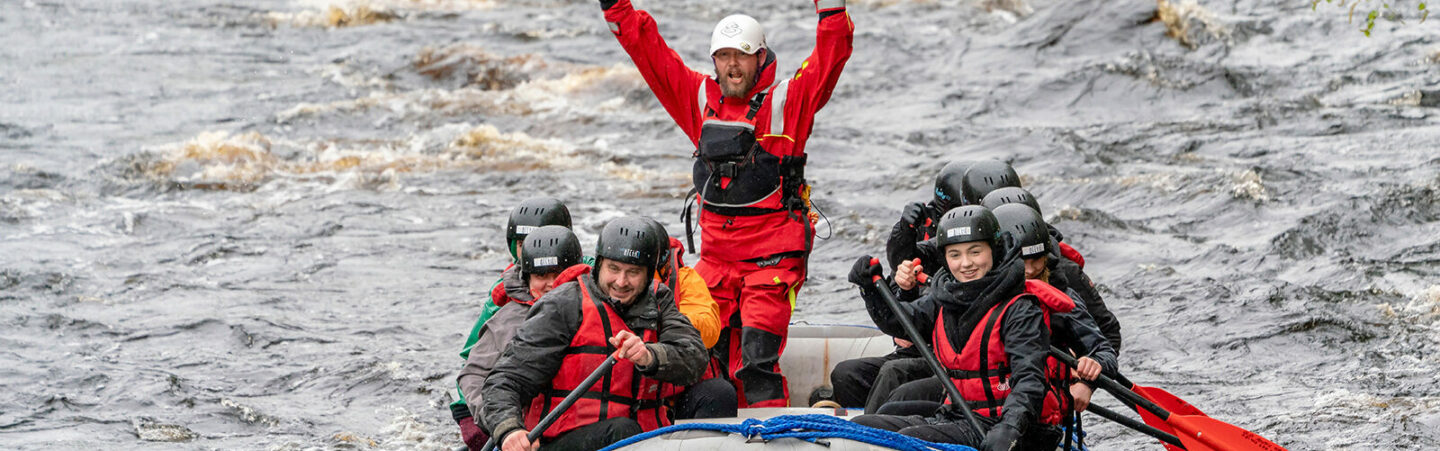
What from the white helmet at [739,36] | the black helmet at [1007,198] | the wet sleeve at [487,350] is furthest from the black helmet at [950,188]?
the wet sleeve at [487,350]

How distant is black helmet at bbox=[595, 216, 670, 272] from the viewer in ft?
16.9

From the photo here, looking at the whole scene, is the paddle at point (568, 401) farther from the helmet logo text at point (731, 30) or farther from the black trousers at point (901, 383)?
the helmet logo text at point (731, 30)

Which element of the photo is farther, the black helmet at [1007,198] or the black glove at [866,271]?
the black helmet at [1007,198]

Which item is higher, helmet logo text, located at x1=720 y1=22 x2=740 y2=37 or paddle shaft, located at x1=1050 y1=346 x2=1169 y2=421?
helmet logo text, located at x1=720 y1=22 x2=740 y2=37

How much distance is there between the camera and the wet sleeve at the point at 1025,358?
492 cm

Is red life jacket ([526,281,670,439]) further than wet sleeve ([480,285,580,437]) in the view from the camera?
Yes

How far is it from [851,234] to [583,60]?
24.7 feet

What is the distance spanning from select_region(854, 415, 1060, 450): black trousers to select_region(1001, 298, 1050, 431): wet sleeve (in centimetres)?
12

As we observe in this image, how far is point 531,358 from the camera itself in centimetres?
507

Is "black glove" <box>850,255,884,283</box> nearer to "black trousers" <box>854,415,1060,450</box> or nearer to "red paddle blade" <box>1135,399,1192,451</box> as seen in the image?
"black trousers" <box>854,415,1060,450</box>

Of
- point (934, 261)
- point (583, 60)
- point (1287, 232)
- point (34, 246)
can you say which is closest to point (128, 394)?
point (34, 246)

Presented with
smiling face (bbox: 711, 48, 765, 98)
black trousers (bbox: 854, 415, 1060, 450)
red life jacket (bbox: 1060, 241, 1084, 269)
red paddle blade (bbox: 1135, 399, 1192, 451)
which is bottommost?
red paddle blade (bbox: 1135, 399, 1192, 451)

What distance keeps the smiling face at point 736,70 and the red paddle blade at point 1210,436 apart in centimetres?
219

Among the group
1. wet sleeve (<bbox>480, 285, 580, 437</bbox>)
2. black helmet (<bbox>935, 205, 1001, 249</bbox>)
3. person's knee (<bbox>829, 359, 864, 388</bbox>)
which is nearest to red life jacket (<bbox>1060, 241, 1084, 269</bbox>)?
black helmet (<bbox>935, 205, 1001, 249</bbox>)
